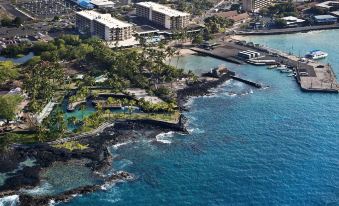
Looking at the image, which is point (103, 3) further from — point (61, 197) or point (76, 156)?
point (61, 197)

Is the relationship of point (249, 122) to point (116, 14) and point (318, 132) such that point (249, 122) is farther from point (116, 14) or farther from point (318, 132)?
point (116, 14)

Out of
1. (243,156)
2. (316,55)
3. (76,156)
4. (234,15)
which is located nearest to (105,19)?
(234,15)

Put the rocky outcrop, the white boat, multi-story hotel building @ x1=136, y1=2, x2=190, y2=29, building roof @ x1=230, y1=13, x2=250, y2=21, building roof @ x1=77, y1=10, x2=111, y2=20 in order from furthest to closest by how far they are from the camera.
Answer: building roof @ x1=230, y1=13, x2=250, y2=21 < multi-story hotel building @ x1=136, y1=2, x2=190, y2=29 < building roof @ x1=77, y1=10, x2=111, y2=20 < the white boat < the rocky outcrop

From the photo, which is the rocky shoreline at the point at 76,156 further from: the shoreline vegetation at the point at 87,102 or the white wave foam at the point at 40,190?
the white wave foam at the point at 40,190

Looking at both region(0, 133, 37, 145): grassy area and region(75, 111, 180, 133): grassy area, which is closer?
region(0, 133, 37, 145): grassy area

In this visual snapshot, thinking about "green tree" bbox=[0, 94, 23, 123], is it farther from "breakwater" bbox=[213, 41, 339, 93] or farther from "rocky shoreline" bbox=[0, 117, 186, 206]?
"breakwater" bbox=[213, 41, 339, 93]

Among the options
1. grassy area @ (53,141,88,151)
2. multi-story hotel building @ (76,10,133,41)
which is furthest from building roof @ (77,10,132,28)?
grassy area @ (53,141,88,151)

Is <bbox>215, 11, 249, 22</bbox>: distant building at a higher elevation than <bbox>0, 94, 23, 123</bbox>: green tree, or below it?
higher

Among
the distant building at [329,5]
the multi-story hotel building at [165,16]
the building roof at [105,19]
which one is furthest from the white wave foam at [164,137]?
the distant building at [329,5]
